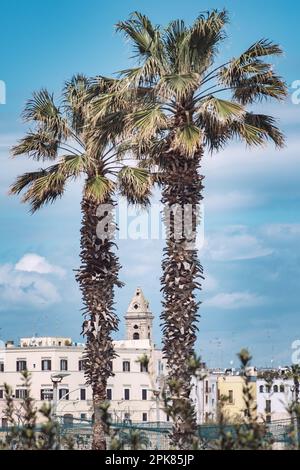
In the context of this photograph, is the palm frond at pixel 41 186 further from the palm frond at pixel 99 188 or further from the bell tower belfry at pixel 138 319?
the bell tower belfry at pixel 138 319

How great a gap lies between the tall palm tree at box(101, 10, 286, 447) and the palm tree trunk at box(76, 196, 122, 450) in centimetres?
291

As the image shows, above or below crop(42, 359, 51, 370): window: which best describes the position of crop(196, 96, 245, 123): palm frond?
below

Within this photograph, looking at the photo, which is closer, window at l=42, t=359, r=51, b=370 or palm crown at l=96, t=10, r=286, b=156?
palm crown at l=96, t=10, r=286, b=156

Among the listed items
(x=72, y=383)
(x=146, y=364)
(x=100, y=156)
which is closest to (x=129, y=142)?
(x=100, y=156)

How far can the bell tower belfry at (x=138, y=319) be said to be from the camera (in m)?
134

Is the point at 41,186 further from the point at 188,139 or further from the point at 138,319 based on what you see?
the point at 138,319

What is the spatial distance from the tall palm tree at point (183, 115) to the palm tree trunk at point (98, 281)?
2913mm

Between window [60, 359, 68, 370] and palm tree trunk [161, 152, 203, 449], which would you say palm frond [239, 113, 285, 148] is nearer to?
palm tree trunk [161, 152, 203, 449]

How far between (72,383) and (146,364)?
94521mm

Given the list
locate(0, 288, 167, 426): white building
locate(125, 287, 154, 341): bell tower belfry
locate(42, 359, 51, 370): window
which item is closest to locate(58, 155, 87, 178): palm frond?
locate(0, 288, 167, 426): white building

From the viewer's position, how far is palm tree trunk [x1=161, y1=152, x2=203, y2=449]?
94.5 ft

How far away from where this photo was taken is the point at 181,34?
29969 mm

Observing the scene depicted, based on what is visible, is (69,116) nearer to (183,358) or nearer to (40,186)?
(40,186)

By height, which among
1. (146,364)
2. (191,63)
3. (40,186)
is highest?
(191,63)
